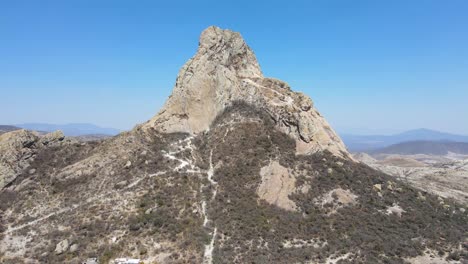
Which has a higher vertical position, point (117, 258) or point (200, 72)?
point (200, 72)

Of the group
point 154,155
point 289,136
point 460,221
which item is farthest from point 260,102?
point 460,221

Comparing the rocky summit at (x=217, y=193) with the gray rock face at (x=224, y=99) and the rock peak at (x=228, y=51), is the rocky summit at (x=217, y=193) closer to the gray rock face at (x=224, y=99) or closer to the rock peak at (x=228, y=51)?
the gray rock face at (x=224, y=99)

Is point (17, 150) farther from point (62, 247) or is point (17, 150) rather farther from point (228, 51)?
point (228, 51)

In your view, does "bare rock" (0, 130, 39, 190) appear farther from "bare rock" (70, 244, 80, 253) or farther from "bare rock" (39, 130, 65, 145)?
"bare rock" (70, 244, 80, 253)

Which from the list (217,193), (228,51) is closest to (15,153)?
(217,193)

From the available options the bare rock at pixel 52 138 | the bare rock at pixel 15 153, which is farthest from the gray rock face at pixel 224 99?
the bare rock at pixel 15 153

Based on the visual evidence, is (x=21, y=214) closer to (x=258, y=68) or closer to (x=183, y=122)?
(x=183, y=122)

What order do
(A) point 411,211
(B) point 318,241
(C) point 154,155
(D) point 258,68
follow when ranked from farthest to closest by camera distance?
(D) point 258,68
(C) point 154,155
(A) point 411,211
(B) point 318,241
